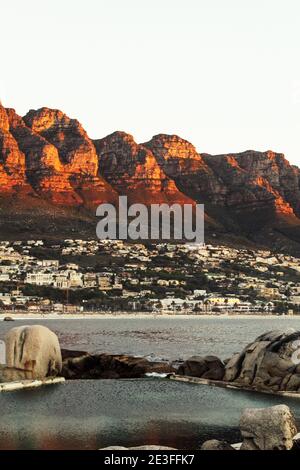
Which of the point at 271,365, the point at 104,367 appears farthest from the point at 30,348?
the point at 271,365

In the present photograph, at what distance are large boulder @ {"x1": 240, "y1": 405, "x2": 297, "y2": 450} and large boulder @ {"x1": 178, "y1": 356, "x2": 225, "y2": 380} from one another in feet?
65.6

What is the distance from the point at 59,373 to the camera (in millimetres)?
43750

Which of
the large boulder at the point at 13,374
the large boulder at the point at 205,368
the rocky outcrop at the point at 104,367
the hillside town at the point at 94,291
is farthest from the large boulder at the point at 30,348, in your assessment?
the hillside town at the point at 94,291

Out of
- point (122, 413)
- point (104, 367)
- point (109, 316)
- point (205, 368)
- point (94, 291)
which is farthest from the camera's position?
point (94, 291)

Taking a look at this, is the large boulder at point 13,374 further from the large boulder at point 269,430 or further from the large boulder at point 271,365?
the large boulder at point 269,430

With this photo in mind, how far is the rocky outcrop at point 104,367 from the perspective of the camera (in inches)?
1796

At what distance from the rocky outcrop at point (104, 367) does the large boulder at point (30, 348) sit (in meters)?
3.21

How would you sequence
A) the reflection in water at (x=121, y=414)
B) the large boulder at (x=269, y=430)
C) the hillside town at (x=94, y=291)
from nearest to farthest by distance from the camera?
the large boulder at (x=269, y=430) < the reflection in water at (x=121, y=414) < the hillside town at (x=94, y=291)

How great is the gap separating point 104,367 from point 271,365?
10600 millimetres

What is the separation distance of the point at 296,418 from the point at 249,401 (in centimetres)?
443

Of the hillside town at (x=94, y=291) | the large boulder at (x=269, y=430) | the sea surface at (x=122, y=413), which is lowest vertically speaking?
the sea surface at (x=122, y=413)

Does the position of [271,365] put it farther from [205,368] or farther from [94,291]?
[94,291]

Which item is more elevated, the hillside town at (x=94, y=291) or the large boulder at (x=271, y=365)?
the hillside town at (x=94, y=291)

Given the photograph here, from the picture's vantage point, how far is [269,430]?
76.6ft
